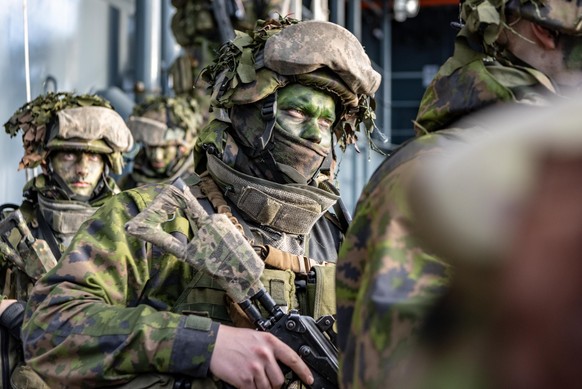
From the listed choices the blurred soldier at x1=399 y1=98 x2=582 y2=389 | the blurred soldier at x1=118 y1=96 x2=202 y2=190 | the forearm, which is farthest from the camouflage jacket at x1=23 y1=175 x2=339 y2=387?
the blurred soldier at x1=118 y1=96 x2=202 y2=190

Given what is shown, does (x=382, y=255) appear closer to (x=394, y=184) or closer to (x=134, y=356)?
(x=394, y=184)

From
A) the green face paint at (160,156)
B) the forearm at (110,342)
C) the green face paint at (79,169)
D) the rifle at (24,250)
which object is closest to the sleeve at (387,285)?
the forearm at (110,342)

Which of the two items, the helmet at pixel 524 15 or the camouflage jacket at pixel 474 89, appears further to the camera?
the helmet at pixel 524 15

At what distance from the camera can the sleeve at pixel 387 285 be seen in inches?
77.4

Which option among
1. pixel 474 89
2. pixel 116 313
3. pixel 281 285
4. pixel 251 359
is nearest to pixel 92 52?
pixel 281 285

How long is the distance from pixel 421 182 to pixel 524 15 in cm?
89

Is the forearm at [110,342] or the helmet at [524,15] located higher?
the helmet at [524,15]

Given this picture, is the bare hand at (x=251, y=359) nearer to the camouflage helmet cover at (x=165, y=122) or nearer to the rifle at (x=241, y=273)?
the rifle at (x=241, y=273)

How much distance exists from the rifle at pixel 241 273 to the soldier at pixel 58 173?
260 centimetres

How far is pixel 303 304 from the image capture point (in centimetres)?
412

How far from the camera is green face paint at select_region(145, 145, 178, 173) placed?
34.3 ft

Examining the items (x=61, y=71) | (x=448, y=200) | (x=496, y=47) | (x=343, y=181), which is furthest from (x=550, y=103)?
(x=343, y=181)

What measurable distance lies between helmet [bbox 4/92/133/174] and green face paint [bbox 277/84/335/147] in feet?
10.8

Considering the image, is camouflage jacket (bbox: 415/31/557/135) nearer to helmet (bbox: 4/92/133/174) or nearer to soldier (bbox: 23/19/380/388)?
soldier (bbox: 23/19/380/388)
